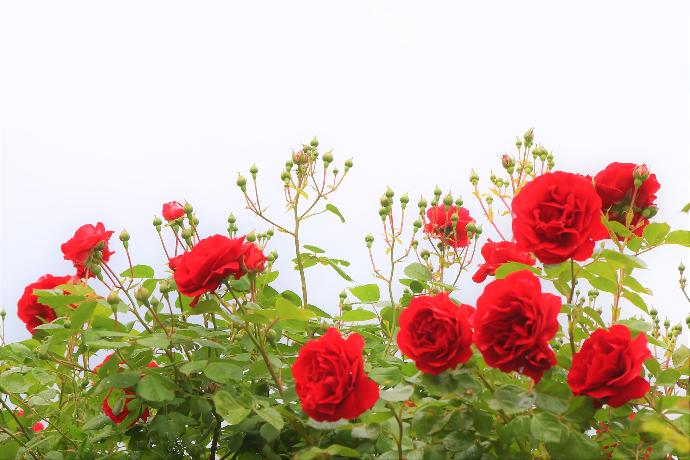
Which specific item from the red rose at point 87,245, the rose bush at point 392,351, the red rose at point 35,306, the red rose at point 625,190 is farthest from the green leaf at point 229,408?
the red rose at point 625,190

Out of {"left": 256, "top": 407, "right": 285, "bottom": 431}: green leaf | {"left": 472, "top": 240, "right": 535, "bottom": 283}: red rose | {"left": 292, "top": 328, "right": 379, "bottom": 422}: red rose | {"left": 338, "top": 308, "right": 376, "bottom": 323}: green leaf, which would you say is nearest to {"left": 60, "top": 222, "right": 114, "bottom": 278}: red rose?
{"left": 338, "top": 308, "right": 376, "bottom": 323}: green leaf

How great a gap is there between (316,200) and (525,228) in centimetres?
108

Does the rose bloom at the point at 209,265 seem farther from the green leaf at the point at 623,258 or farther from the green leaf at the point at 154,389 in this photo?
the green leaf at the point at 623,258

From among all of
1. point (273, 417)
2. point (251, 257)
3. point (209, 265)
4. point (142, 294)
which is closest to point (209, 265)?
point (209, 265)

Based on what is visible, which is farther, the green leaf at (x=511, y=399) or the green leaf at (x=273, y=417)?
the green leaf at (x=273, y=417)

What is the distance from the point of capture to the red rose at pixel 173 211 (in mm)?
2627

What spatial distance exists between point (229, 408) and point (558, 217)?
89 cm

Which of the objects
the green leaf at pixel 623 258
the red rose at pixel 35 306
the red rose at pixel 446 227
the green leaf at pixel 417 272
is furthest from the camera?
the red rose at pixel 446 227

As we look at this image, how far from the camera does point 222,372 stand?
2107 millimetres

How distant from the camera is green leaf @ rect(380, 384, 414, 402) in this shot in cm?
174

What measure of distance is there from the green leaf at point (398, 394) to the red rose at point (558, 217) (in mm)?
403

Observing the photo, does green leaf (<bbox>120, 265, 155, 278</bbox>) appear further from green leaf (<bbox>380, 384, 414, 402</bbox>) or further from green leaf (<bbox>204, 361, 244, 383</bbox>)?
green leaf (<bbox>380, 384, 414, 402</bbox>)

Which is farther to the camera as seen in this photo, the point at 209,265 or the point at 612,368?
the point at 209,265

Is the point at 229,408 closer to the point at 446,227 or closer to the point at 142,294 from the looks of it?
the point at 142,294
